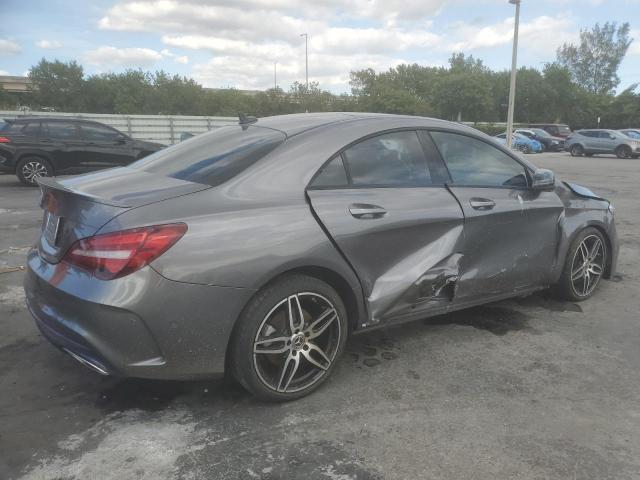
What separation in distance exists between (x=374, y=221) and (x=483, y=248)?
0.99 metres

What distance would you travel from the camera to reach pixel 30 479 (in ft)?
7.44

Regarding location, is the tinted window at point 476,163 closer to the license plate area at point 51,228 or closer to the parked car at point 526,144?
the license plate area at point 51,228

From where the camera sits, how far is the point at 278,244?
270cm

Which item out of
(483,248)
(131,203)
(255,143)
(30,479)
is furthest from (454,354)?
(30,479)

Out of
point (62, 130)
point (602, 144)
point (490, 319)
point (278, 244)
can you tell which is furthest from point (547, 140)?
point (278, 244)

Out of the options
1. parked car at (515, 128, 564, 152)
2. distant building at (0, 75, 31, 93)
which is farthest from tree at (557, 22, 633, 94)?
distant building at (0, 75, 31, 93)

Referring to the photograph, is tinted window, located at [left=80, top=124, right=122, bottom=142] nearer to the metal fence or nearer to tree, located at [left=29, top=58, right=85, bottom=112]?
the metal fence

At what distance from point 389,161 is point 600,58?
4083 inches

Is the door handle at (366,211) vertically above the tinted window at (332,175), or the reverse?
the tinted window at (332,175)

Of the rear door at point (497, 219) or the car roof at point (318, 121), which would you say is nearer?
the car roof at point (318, 121)

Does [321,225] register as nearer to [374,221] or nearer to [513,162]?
[374,221]

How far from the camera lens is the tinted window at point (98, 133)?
12.1m

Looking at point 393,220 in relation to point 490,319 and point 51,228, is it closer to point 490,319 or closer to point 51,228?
point 490,319

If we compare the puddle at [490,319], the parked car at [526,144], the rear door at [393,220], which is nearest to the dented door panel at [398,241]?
the rear door at [393,220]
